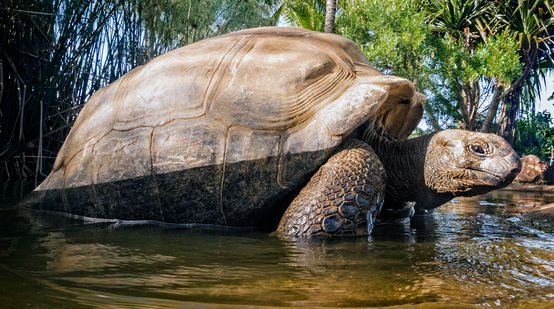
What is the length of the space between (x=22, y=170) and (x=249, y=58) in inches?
189

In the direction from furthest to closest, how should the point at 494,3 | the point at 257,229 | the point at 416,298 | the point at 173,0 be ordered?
the point at 494,3 → the point at 173,0 → the point at 257,229 → the point at 416,298

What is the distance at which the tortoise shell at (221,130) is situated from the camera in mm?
2707

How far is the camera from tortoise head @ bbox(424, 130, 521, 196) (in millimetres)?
3129

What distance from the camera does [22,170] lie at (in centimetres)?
629

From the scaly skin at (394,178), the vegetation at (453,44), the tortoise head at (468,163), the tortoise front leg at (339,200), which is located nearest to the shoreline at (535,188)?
the vegetation at (453,44)

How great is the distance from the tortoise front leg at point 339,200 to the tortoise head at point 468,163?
90 cm

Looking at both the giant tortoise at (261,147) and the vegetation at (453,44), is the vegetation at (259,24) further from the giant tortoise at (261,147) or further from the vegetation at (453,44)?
the giant tortoise at (261,147)

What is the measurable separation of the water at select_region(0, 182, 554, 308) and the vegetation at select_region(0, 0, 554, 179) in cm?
287

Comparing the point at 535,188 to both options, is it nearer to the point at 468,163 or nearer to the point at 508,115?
the point at 468,163

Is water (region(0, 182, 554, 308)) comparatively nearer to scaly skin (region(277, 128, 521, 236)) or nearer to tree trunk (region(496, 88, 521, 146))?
scaly skin (region(277, 128, 521, 236))

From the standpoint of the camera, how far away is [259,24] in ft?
66.7

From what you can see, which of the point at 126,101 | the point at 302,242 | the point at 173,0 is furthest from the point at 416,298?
the point at 173,0

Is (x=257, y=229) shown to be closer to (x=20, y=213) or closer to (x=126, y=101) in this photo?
(x=126, y=101)

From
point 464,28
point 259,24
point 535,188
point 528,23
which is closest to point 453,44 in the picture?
point 464,28
